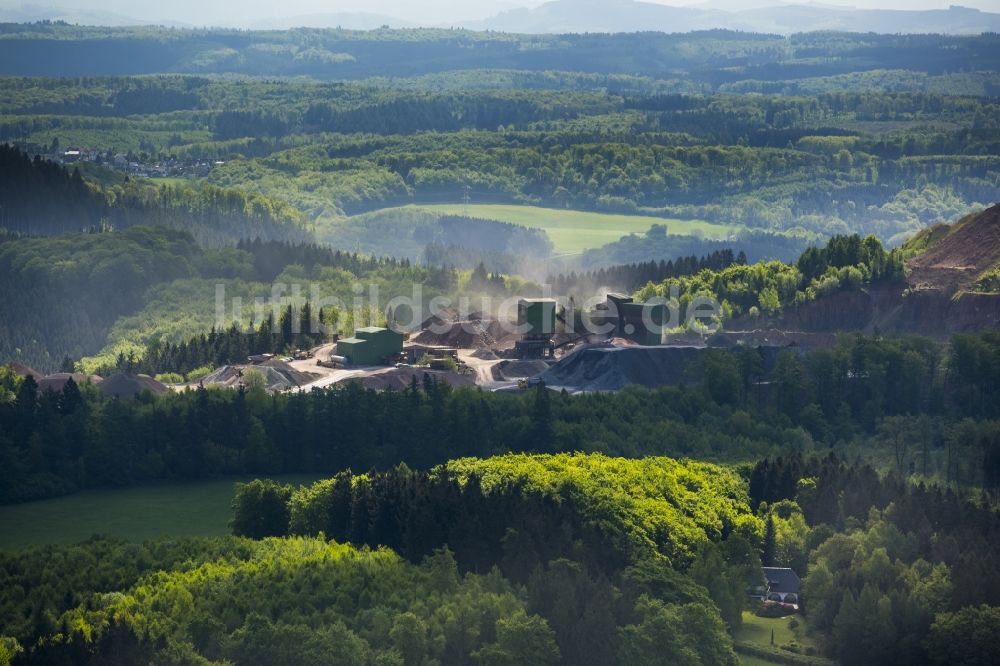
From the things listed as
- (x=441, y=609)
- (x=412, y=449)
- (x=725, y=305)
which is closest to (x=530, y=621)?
(x=441, y=609)

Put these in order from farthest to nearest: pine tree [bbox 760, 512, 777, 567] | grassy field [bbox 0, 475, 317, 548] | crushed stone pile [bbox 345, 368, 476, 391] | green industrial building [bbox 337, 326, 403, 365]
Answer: green industrial building [bbox 337, 326, 403, 365] < crushed stone pile [bbox 345, 368, 476, 391] < grassy field [bbox 0, 475, 317, 548] < pine tree [bbox 760, 512, 777, 567]

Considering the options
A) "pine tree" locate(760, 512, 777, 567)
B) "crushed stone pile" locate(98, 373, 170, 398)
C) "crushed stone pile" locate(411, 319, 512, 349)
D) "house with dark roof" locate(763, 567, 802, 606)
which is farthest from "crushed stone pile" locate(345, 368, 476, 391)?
"house with dark roof" locate(763, 567, 802, 606)

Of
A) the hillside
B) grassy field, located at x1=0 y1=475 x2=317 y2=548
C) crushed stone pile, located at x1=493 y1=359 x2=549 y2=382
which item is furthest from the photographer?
the hillside

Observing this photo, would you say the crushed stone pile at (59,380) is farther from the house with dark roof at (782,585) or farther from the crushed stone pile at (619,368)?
the house with dark roof at (782,585)

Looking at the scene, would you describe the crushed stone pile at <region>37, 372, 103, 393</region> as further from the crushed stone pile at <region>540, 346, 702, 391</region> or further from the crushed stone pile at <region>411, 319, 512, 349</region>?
the crushed stone pile at <region>540, 346, 702, 391</region>

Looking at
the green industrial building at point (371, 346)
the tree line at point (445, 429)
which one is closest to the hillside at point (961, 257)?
the tree line at point (445, 429)

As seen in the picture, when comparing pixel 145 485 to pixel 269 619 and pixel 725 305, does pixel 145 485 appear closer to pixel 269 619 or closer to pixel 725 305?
pixel 269 619
